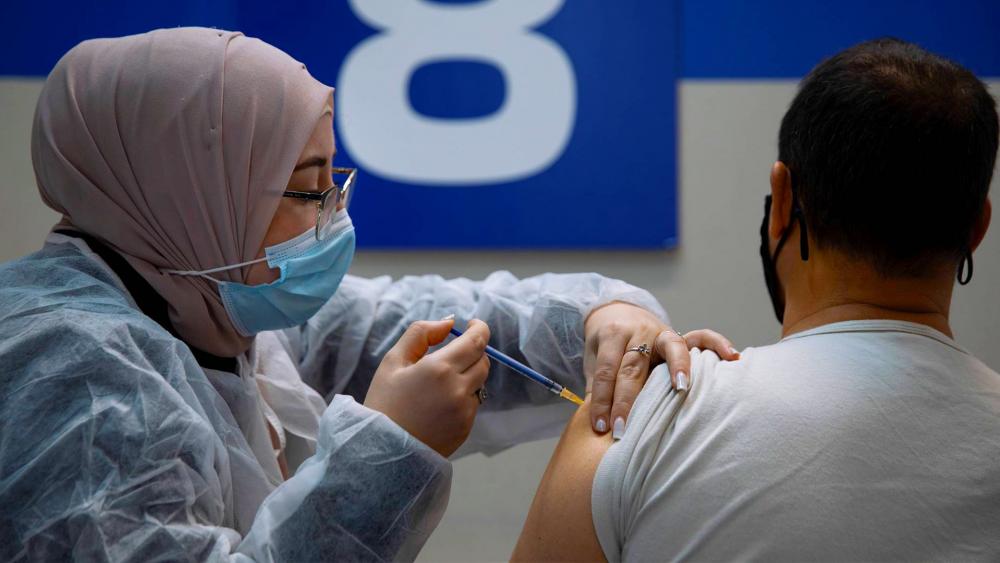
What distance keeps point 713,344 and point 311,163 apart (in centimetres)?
63

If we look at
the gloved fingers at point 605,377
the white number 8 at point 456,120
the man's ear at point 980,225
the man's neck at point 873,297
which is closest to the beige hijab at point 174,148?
the gloved fingers at point 605,377

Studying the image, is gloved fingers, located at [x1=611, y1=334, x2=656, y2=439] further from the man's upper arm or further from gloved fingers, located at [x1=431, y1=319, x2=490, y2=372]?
gloved fingers, located at [x1=431, y1=319, x2=490, y2=372]

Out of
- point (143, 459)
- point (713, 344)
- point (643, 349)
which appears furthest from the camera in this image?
point (643, 349)

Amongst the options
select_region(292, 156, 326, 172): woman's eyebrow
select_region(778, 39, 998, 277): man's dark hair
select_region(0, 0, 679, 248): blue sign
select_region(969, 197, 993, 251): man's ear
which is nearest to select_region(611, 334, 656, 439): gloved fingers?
select_region(778, 39, 998, 277): man's dark hair

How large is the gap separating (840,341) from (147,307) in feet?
3.04

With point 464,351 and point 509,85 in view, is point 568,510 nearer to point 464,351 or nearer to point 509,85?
point 464,351

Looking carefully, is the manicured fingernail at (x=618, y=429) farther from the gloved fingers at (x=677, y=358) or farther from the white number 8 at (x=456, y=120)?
the white number 8 at (x=456, y=120)

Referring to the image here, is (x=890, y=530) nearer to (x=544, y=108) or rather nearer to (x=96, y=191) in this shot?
(x=96, y=191)

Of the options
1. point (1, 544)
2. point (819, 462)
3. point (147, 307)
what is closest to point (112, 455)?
point (1, 544)

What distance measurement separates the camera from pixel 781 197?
1.04 meters

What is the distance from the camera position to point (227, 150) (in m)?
1.23

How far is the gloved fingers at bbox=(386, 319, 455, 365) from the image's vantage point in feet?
3.76

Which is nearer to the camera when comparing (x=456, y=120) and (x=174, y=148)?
(x=174, y=148)

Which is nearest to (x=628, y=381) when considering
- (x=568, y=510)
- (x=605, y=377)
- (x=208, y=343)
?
(x=605, y=377)
